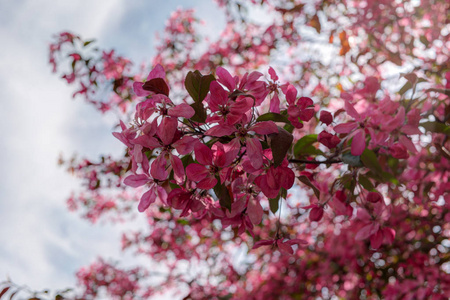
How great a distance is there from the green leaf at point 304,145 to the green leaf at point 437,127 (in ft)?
1.47

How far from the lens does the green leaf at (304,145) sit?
1.42 m

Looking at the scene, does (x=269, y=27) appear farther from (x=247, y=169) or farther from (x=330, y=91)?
(x=247, y=169)

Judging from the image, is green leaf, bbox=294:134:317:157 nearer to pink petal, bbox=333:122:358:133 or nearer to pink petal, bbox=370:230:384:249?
pink petal, bbox=333:122:358:133

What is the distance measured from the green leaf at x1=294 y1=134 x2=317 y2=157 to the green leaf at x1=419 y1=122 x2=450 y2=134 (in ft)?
1.47

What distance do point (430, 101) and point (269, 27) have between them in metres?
3.13

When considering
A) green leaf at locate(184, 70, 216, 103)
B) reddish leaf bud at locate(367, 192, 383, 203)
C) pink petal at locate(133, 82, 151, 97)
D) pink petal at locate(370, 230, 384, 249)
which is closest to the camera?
green leaf at locate(184, 70, 216, 103)

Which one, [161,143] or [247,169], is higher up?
[161,143]

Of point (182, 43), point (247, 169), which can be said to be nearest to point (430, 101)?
point (247, 169)

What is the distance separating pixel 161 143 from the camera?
1038 mm

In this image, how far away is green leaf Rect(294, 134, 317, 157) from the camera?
56.0 inches

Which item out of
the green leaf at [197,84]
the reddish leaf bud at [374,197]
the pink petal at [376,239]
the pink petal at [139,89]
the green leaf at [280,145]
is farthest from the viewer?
the pink petal at [376,239]

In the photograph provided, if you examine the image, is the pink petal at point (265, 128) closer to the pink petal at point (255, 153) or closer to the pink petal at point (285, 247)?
the pink petal at point (255, 153)

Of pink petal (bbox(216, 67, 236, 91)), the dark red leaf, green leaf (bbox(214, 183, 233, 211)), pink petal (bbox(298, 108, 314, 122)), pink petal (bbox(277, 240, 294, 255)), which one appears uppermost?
the dark red leaf

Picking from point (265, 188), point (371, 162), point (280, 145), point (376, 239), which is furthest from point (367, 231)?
Result: point (280, 145)
